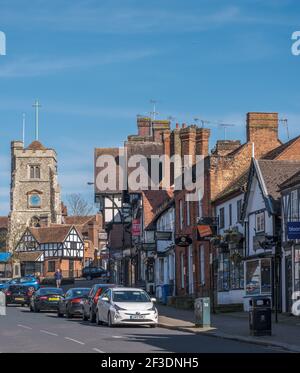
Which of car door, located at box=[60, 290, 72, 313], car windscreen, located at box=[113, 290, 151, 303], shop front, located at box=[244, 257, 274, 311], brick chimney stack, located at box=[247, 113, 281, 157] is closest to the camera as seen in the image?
car windscreen, located at box=[113, 290, 151, 303]

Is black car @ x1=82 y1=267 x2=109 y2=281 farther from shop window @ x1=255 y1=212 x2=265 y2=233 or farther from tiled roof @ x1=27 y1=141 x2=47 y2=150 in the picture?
shop window @ x1=255 y1=212 x2=265 y2=233

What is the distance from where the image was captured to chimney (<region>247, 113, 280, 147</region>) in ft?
171

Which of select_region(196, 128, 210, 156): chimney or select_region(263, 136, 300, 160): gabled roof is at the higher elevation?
select_region(196, 128, 210, 156): chimney

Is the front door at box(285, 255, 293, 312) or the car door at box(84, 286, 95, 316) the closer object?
the car door at box(84, 286, 95, 316)

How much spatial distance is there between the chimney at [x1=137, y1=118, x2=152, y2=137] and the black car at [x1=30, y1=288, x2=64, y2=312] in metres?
36.7

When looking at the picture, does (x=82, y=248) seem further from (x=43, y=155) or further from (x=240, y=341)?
(x=240, y=341)

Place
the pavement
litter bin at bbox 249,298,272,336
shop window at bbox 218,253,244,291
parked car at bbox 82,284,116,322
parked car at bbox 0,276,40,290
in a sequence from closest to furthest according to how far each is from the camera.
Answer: the pavement, litter bin at bbox 249,298,272,336, parked car at bbox 82,284,116,322, shop window at bbox 218,253,244,291, parked car at bbox 0,276,40,290

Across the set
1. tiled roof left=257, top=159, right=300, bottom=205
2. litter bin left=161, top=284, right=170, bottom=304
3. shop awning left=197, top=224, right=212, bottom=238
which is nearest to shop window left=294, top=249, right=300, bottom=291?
tiled roof left=257, top=159, right=300, bottom=205

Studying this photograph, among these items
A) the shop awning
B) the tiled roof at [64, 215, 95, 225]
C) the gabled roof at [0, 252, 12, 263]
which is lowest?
the gabled roof at [0, 252, 12, 263]

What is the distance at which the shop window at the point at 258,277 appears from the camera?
128ft

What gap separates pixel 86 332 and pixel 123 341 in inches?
168

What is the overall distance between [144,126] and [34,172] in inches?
2589

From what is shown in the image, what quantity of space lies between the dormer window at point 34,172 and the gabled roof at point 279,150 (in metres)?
96.8
